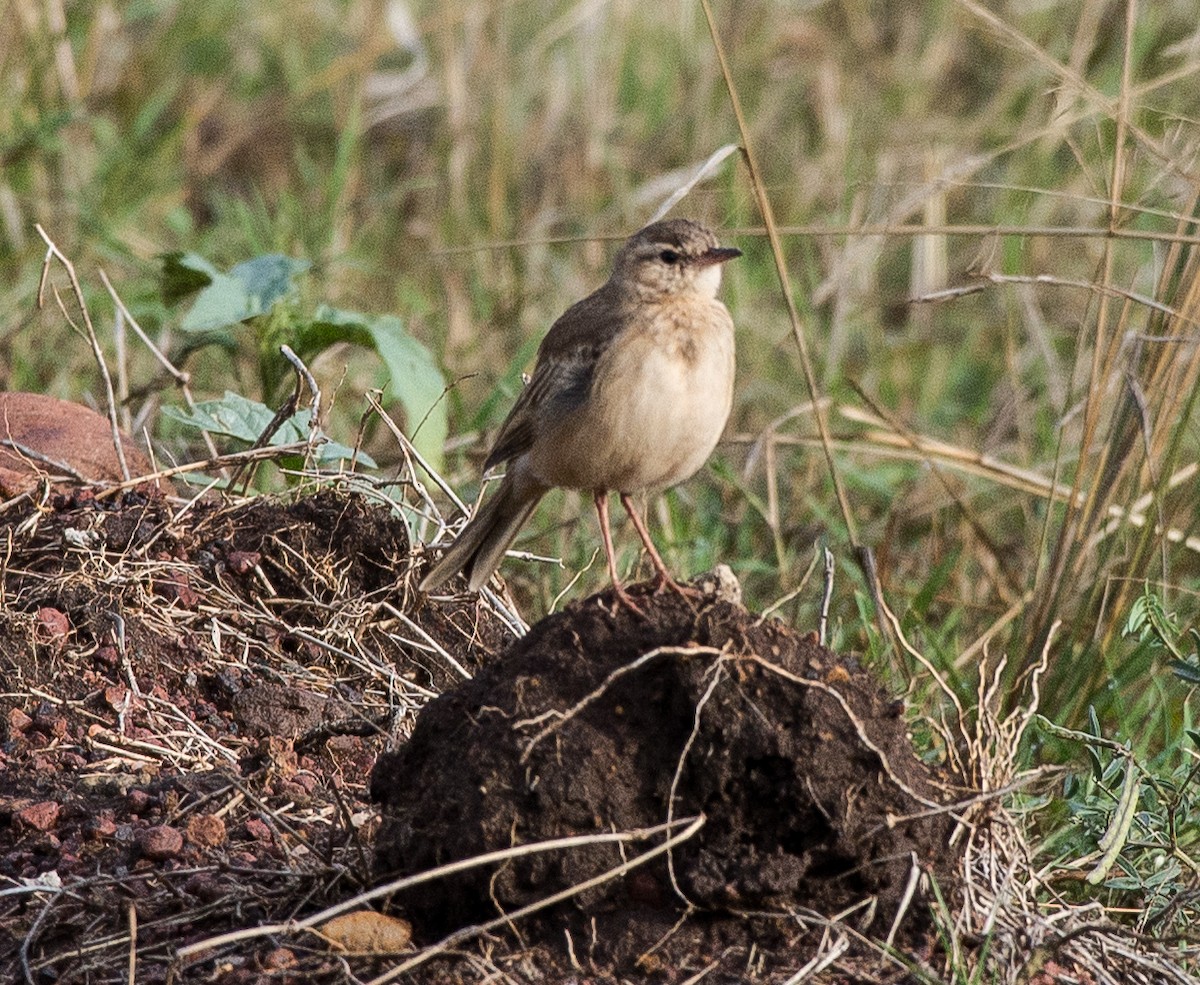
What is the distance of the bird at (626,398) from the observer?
14.3 feet

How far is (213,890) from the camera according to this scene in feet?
11.6

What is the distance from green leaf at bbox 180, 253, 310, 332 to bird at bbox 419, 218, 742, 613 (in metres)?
1.46

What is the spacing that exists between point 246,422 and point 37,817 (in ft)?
5.51

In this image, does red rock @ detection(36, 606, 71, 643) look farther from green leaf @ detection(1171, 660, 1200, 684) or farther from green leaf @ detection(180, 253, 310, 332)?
green leaf @ detection(1171, 660, 1200, 684)

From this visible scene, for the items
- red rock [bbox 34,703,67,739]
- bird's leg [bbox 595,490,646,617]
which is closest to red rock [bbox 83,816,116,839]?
red rock [bbox 34,703,67,739]

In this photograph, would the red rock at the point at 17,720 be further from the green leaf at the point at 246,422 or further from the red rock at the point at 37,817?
the green leaf at the point at 246,422

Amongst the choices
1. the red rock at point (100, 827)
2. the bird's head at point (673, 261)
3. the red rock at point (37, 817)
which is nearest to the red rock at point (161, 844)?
the red rock at point (100, 827)

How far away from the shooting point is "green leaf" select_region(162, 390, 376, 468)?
5043mm

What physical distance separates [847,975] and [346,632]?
192 cm

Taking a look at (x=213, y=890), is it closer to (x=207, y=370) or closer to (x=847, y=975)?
(x=847, y=975)

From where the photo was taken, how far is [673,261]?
186 inches

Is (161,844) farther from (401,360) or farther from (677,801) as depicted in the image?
(401,360)

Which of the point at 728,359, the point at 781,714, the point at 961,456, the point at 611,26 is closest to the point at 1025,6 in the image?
the point at 611,26

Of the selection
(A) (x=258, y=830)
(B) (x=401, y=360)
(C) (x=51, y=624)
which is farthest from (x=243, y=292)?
(A) (x=258, y=830)
